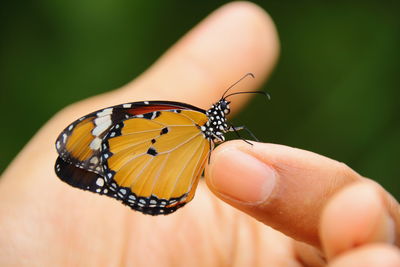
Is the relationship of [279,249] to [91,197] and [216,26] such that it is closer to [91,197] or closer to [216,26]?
[91,197]

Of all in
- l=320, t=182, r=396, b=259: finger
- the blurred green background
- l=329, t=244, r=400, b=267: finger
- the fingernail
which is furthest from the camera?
the blurred green background

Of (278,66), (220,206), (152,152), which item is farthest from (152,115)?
(278,66)

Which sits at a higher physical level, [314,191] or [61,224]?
[314,191]

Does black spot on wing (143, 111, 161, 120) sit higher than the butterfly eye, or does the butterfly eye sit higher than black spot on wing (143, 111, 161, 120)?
the butterfly eye

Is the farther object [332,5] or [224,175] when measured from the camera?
[332,5]

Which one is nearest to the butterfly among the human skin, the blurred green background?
the human skin

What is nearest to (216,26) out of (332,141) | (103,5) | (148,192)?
(103,5)

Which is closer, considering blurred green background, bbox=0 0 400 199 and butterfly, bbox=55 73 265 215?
butterfly, bbox=55 73 265 215

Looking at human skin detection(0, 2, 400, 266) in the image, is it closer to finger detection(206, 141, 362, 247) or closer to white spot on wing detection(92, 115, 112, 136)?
finger detection(206, 141, 362, 247)
